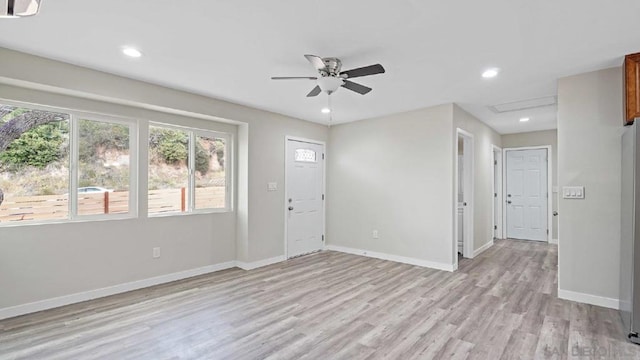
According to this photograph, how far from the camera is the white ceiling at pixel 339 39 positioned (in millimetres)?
2168

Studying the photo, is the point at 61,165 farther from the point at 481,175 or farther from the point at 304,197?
the point at 481,175

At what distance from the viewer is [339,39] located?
103 inches

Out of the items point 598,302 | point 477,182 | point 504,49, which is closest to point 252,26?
point 504,49

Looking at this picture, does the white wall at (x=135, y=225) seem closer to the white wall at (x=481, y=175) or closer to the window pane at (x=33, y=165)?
the window pane at (x=33, y=165)

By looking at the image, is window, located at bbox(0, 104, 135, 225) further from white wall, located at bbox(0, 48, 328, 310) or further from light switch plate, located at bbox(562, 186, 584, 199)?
light switch plate, located at bbox(562, 186, 584, 199)

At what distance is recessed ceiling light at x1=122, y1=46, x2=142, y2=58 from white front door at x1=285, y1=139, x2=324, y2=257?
285cm

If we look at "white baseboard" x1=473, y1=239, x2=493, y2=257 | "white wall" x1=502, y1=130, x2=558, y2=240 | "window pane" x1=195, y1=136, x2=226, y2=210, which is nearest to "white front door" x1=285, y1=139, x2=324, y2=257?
"window pane" x1=195, y1=136, x2=226, y2=210

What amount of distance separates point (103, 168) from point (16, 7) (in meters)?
3.00

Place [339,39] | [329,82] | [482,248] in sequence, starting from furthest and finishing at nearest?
[482,248]
[329,82]
[339,39]

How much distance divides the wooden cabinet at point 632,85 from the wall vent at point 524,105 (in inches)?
51.4

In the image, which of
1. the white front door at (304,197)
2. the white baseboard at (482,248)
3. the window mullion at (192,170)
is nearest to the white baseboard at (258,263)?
the white front door at (304,197)

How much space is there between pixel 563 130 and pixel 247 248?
432cm

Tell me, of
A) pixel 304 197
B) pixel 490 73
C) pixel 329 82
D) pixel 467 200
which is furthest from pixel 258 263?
pixel 490 73

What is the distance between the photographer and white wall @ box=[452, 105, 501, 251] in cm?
534
